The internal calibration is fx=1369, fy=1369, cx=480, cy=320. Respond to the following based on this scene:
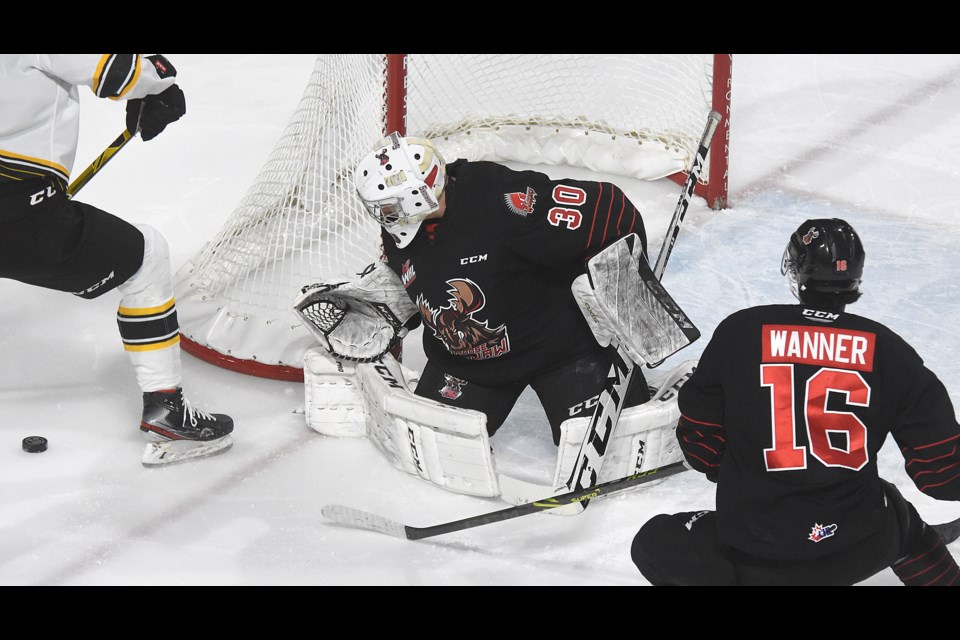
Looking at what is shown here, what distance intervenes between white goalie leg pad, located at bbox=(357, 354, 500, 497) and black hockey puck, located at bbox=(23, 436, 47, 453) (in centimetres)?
83

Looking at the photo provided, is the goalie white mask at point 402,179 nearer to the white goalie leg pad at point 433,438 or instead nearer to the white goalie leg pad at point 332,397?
the white goalie leg pad at point 433,438

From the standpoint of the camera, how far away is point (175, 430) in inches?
132

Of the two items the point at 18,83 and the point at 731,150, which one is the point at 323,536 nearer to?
the point at 18,83

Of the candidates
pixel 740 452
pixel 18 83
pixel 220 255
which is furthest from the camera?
pixel 220 255

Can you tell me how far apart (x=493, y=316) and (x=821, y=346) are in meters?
1.04

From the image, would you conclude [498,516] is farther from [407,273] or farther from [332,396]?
[332,396]

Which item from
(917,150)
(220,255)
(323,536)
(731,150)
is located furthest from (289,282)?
(917,150)

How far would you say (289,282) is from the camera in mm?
4027

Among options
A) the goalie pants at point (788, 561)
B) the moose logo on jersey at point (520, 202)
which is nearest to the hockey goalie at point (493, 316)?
the moose logo on jersey at point (520, 202)

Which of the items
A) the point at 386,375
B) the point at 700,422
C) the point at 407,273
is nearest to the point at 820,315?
the point at 700,422

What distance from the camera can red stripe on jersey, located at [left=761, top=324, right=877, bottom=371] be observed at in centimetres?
221

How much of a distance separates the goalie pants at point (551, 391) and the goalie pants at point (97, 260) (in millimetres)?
647

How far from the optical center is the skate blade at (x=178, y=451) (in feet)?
11.0

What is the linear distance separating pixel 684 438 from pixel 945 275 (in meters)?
1.97
